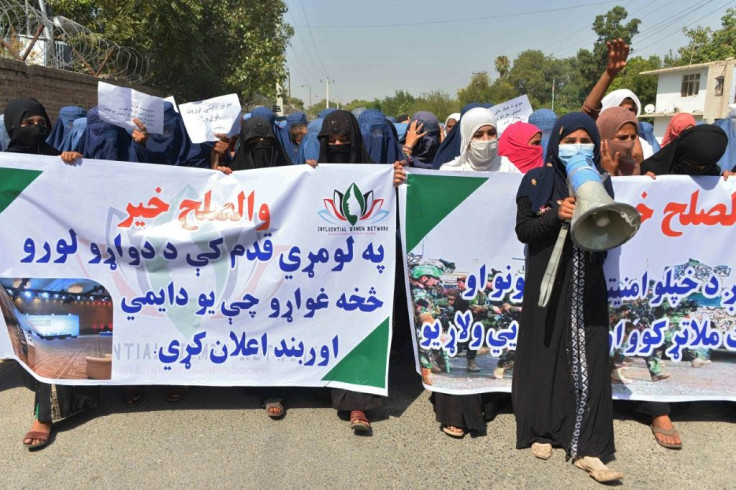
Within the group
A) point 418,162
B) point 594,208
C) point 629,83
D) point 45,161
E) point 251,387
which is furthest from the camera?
point 629,83

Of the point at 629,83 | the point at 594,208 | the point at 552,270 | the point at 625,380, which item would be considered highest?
the point at 629,83

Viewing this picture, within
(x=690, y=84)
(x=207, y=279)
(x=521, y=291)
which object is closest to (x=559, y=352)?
(x=521, y=291)

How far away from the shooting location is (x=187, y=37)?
11.3 metres

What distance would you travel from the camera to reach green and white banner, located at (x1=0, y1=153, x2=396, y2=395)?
2.95 m

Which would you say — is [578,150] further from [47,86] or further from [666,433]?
[47,86]

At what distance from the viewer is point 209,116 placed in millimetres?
3629

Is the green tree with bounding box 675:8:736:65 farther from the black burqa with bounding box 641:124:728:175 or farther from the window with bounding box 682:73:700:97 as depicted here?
the black burqa with bounding box 641:124:728:175

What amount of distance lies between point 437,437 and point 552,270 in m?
1.15

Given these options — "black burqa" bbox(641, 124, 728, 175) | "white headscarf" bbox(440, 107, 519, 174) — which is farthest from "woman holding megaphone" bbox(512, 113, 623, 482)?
"black burqa" bbox(641, 124, 728, 175)

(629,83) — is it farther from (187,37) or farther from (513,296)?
(513,296)

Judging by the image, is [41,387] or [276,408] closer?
[41,387]

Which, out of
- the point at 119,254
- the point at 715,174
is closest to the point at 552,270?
the point at 715,174

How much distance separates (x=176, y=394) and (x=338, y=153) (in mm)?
1786

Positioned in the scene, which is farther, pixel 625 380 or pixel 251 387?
pixel 251 387
